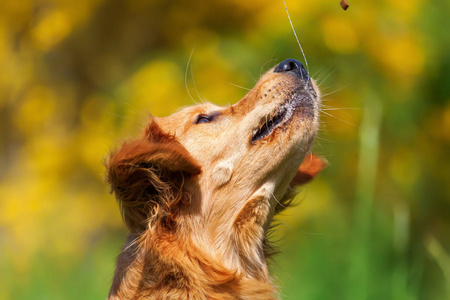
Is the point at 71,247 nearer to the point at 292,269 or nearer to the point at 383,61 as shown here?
the point at 292,269

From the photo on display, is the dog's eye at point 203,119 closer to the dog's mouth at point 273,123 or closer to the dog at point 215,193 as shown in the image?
the dog at point 215,193

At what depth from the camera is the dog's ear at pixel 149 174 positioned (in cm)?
249

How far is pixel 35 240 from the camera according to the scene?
646 cm

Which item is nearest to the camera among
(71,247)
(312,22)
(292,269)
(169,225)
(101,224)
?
(169,225)

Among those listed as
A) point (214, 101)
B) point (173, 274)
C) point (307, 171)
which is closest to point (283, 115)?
point (307, 171)

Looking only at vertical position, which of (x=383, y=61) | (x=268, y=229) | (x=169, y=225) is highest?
(x=169, y=225)

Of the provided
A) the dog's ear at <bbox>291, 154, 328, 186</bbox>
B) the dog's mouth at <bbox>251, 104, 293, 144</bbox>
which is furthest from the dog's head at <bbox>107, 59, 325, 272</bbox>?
the dog's ear at <bbox>291, 154, 328, 186</bbox>

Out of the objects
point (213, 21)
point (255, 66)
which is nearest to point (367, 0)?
point (255, 66)

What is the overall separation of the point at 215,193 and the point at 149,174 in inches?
15.4

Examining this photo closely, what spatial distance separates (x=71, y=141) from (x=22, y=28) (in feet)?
5.79

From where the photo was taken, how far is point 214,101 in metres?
6.18

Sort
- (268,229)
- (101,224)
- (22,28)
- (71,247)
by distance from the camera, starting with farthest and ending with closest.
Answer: (22,28)
(101,224)
(71,247)
(268,229)

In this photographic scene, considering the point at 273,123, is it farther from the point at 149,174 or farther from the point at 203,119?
the point at 149,174

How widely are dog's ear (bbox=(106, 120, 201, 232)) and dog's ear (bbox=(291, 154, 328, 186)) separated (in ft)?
2.59
